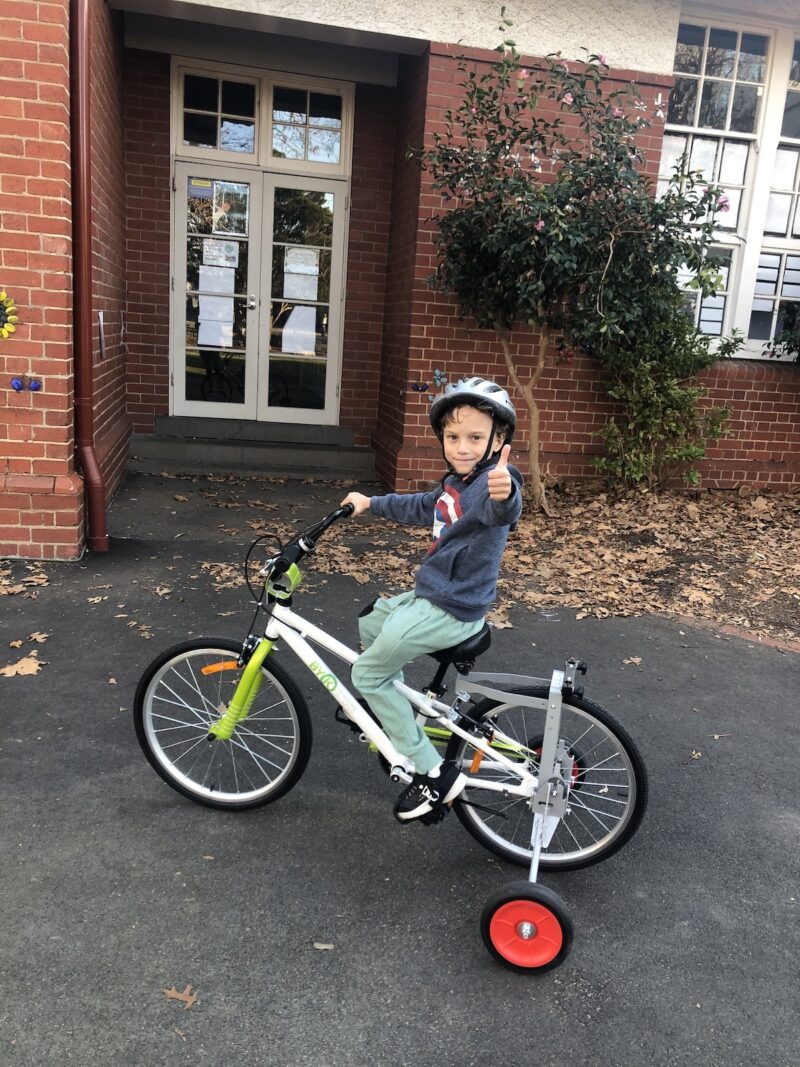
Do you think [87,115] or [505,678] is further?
[87,115]

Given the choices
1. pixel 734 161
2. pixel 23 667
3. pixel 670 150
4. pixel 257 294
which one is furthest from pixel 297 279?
pixel 23 667

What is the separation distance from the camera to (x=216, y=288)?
29.5ft

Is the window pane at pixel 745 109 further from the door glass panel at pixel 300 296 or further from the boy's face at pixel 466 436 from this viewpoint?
the boy's face at pixel 466 436

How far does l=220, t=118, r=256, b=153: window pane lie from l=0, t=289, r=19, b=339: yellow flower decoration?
4.17 m

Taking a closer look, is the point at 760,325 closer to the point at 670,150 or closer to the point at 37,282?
the point at 670,150

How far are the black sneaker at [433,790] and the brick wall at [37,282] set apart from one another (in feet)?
12.2

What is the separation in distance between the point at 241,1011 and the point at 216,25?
8.28 metres

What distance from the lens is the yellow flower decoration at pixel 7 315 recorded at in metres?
5.32

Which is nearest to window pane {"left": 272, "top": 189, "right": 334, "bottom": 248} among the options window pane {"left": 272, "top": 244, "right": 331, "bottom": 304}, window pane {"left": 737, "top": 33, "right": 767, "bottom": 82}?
window pane {"left": 272, "top": 244, "right": 331, "bottom": 304}

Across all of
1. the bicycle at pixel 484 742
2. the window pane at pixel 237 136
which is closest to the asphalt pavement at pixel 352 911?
the bicycle at pixel 484 742

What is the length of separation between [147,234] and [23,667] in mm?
5881

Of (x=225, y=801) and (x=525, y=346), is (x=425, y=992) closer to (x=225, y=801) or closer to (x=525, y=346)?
(x=225, y=801)

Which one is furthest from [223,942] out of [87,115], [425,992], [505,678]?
[87,115]

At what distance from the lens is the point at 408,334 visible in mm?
7887
